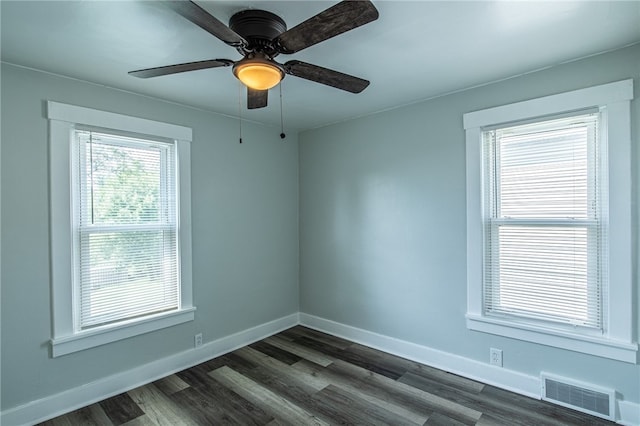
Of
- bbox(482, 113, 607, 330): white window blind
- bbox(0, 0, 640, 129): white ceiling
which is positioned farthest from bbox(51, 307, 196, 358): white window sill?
bbox(482, 113, 607, 330): white window blind

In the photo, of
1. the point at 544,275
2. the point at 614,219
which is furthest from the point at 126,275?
the point at 614,219

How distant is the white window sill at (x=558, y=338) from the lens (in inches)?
82.6

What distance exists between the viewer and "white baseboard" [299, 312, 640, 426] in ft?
6.91

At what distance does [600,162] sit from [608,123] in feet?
0.85

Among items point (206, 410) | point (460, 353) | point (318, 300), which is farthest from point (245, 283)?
point (460, 353)

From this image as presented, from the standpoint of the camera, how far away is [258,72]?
162 cm

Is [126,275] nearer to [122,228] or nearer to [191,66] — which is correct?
[122,228]

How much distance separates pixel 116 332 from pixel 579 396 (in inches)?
138

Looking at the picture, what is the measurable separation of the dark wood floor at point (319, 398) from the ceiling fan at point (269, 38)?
2.26 meters

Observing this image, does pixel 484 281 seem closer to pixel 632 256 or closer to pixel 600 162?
pixel 632 256

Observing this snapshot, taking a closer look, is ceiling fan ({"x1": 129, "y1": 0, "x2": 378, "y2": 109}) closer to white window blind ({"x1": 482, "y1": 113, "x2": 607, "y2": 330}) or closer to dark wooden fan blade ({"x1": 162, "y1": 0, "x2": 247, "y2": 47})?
dark wooden fan blade ({"x1": 162, "y1": 0, "x2": 247, "y2": 47})

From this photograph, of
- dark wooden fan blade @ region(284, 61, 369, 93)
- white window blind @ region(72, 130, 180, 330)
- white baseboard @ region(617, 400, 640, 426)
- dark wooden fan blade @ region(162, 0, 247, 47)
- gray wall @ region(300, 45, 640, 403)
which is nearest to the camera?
dark wooden fan blade @ region(162, 0, 247, 47)

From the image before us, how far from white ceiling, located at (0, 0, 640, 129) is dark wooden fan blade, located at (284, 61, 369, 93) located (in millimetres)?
259

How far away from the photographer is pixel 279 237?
13.0ft
